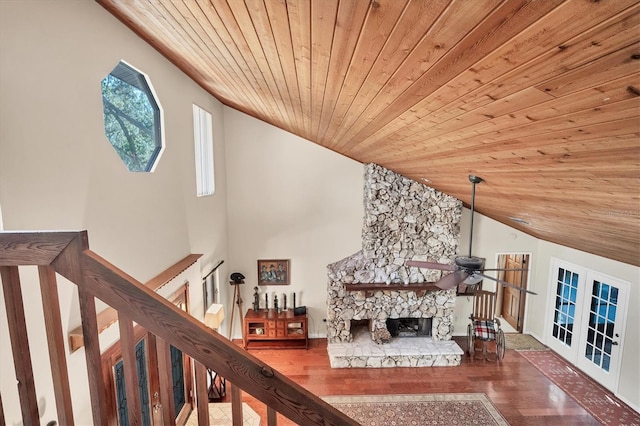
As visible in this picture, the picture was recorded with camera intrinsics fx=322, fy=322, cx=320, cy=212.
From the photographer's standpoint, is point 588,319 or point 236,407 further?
point 588,319

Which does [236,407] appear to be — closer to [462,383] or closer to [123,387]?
[123,387]

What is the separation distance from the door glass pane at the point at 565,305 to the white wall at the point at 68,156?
6.59 metres

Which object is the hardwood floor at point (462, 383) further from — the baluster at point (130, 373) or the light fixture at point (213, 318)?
the baluster at point (130, 373)

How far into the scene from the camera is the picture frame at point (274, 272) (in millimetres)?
6418

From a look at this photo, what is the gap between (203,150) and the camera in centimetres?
507

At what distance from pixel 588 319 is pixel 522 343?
1369 mm

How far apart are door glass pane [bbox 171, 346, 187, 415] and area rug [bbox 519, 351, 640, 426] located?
18.2 ft

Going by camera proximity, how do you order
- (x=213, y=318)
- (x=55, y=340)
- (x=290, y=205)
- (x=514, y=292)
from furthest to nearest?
1. (x=514, y=292)
2. (x=290, y=205)
3. (x=213, y=318)
4. (x=55, y=340)

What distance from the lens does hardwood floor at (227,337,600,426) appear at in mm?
4523

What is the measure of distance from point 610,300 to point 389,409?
3.77 metres

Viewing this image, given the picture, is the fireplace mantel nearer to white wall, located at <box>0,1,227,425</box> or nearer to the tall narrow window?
the tall narrow window

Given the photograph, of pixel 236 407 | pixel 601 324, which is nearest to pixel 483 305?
pixel 601 324

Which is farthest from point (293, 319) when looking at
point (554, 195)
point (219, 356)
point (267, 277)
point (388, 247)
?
point (219, 356)

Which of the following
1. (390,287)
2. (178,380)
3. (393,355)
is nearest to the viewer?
(178,380)
